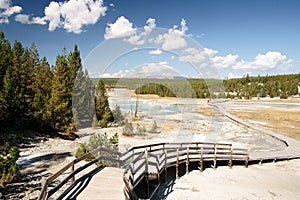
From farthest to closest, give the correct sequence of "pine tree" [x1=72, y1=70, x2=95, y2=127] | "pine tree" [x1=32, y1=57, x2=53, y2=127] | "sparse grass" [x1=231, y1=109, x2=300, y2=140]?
"sparse grass" [x1=231, y1=109, x2=300, y2=140]
"pine tree" [x1=72, y1=70, x2=95, y2=127]
"pine tree" [x1=32, y1=57, x2=53, y2=127]

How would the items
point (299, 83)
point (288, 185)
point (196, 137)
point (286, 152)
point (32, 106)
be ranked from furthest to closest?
point (299, 83) < point (196, 137) < point (32, 106) < point (286, 152) < point (288, 185)

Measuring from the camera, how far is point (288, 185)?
40.3 feet

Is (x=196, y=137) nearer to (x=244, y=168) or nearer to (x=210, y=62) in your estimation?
(x=210, y=62)

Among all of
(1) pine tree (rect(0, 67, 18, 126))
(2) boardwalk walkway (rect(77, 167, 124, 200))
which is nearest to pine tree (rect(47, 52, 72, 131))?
(1) pine tree (rect(0, 67, 18, 126))

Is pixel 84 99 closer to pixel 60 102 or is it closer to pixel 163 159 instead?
pixel 60 102

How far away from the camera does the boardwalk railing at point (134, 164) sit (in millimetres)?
6070

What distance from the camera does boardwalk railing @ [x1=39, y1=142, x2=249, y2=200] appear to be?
607cm

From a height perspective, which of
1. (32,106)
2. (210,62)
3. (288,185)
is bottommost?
(288,185)

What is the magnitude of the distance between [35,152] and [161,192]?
35.1 ft

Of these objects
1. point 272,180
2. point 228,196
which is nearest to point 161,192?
point 228,196

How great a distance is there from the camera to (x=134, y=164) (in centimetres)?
828

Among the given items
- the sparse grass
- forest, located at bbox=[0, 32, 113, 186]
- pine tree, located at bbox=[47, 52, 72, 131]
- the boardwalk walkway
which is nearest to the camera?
the boardwalk walkway

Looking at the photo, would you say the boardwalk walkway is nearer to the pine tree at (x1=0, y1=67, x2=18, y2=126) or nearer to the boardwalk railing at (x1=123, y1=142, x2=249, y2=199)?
the boardwalk railing at (x1=123, y1=142, x2=249, y2=199)

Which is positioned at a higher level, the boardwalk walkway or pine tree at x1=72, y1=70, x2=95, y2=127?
pine tree at x1=72, y1=70, x2=95, y2=127
